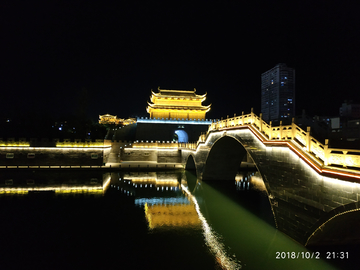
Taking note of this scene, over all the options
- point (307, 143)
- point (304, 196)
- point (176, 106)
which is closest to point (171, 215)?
point (304, 196)

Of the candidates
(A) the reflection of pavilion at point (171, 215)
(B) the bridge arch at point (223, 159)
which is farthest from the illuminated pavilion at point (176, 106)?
(A) the reflection of pavilion at point (171, 215)

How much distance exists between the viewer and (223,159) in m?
21.3

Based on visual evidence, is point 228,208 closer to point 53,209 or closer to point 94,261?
point 94,261

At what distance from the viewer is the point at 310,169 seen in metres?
7.59

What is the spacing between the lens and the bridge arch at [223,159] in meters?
19.3

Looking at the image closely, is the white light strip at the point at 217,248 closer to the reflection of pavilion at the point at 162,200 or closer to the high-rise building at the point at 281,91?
the reflection of pavilion at the point at 162,200

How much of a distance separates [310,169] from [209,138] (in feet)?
40.6

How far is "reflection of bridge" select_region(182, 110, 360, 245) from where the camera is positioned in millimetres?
6293

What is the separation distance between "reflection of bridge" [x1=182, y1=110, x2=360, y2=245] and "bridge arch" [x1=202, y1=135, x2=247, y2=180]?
6610 millimetres

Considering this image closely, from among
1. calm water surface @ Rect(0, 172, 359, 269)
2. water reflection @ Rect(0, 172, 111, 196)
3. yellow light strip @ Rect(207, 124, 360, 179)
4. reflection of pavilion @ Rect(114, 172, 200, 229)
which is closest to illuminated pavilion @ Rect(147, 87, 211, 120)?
reflection of pavilion @ Rect(114, 172, 200, 229)

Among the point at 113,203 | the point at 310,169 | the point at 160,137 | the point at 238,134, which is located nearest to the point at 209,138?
the point at 238,134

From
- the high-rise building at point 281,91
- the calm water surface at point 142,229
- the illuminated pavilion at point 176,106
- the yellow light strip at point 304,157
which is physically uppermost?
the high-rise building at point 281,91

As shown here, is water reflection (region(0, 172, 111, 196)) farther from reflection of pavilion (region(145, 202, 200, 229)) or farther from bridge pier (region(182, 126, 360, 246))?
bridge pier (region(182, 126, 360, 246))

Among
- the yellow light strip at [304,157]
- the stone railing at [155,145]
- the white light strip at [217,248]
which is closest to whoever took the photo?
the yellow light strip at [304,157]
